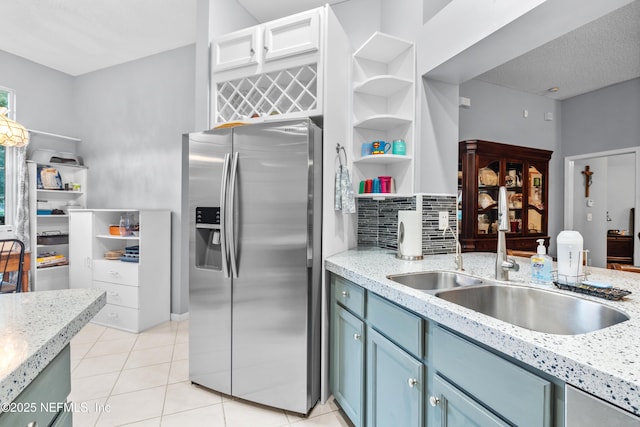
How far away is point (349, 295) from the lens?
1.74 meters

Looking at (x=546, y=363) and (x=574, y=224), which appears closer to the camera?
(x=546, y=363)

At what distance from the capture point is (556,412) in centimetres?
73

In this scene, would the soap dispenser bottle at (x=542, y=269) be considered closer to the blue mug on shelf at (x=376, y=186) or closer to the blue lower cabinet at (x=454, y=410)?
the blue lower cabinet at (x=454, y=410)

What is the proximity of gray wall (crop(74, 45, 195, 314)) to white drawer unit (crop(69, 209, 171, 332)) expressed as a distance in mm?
161

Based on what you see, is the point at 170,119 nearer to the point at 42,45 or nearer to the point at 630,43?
the point at 42,45

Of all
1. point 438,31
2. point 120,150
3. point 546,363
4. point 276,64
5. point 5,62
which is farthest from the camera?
point 120,150

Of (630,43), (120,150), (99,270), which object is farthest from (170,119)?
(630,43)

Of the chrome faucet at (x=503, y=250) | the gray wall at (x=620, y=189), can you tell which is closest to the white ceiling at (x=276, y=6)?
the chrome faucet at (x=503, y=250)

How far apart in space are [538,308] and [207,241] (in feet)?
6.36

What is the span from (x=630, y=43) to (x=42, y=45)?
6.28m

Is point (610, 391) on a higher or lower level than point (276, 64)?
lower

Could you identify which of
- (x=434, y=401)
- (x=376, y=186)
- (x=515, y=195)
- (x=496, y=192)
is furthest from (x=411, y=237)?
(x=515, y=195)

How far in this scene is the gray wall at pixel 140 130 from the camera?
3.55 m

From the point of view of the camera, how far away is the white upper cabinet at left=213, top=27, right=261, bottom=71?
7.59 ft
